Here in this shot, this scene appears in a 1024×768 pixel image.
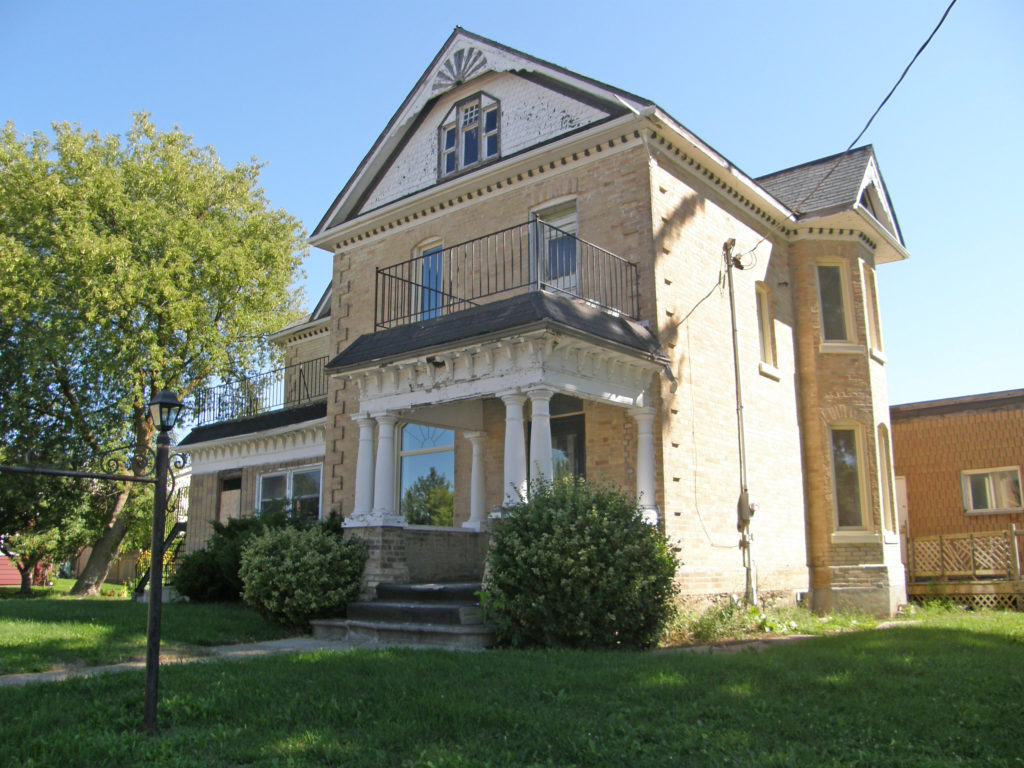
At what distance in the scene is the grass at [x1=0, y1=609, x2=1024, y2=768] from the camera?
5125mm

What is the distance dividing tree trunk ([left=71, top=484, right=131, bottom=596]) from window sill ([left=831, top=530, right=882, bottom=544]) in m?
20.6

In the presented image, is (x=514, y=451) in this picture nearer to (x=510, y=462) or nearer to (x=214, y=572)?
(x=510, y=462)

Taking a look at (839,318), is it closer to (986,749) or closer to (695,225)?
(695,225)

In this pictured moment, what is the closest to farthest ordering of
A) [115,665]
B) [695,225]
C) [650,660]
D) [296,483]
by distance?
[650,660] < [115,665] < [695,225] < [296,483]

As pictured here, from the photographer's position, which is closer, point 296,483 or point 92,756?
point 92,756

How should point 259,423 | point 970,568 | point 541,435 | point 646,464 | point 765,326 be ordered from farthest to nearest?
1. point 259,423
2. point 970,568
3. point 765,326
4. point 646,464
5. point 541,435

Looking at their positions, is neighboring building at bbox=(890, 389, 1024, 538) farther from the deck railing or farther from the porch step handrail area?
the porch step handrail area

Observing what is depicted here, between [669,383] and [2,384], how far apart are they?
19955 mm

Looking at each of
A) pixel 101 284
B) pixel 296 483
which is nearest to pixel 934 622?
pixel 296 483

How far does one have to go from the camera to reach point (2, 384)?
23.4 m

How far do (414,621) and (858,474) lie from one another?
9.13 meters

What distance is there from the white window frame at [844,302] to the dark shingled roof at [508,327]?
5.69 m

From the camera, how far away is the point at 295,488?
19.4m

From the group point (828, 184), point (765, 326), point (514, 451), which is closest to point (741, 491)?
point (765, 326)
